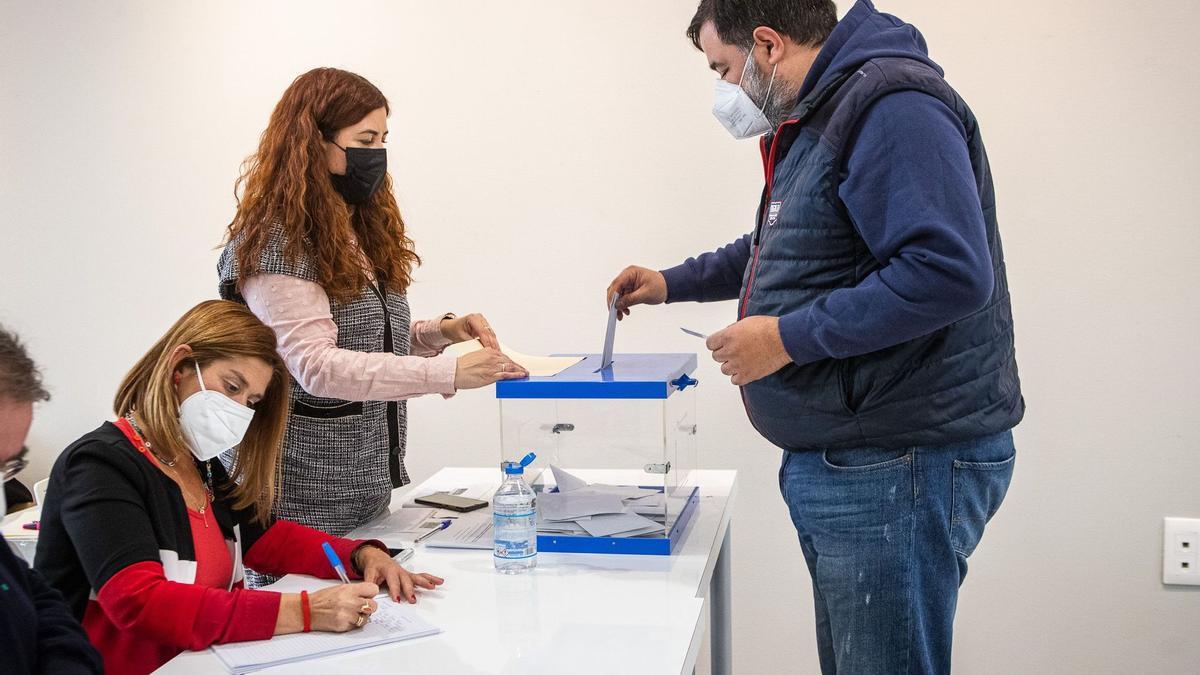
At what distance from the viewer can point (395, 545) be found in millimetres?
1802

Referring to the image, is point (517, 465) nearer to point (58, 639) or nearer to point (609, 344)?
point (609, 344)

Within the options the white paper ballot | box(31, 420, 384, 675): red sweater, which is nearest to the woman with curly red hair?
the white paper ballot

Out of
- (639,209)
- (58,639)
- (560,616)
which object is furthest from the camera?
(639,209)

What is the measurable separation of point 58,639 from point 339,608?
34cm

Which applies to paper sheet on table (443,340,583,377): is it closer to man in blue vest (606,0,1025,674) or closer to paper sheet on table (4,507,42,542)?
man in blue vest (606,0,1025,674)

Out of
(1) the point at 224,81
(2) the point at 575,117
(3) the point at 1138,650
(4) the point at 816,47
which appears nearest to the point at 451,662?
(4) the point at 816,47

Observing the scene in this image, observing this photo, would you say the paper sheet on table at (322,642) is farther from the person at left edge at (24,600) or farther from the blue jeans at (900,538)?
the blue jeans at (900,538)

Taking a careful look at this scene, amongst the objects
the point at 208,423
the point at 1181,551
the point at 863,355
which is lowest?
the point at 1181,551

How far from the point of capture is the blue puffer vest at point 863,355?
1432 mm

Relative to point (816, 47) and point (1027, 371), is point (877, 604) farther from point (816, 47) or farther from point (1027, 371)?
point (1027, 371)

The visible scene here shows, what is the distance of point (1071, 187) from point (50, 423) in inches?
126

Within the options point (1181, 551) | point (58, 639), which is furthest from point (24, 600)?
point (1181, 551)

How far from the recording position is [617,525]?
1.77 m

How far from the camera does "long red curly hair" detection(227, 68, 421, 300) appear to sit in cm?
184
